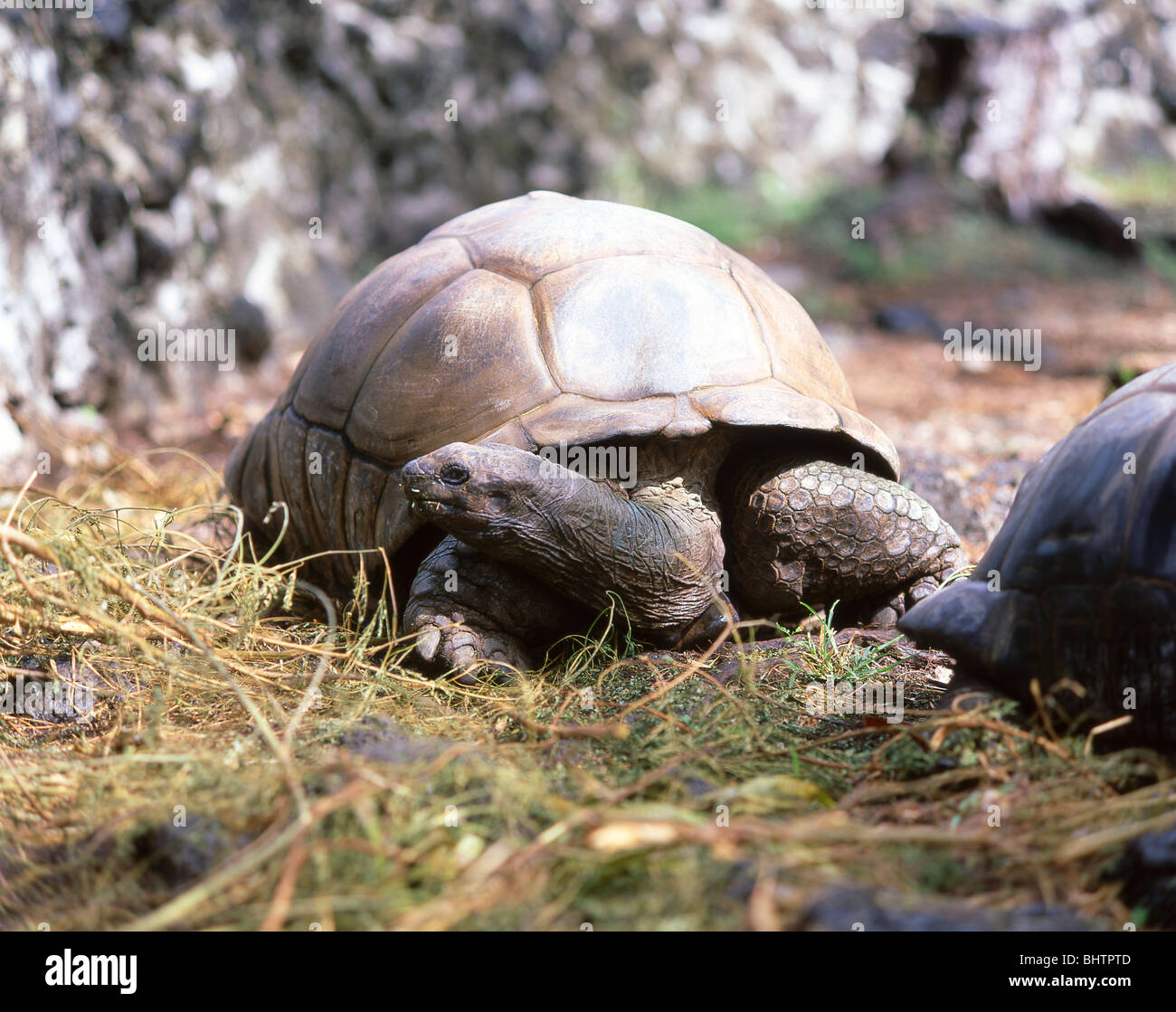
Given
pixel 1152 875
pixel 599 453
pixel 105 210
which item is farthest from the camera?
pixel 105 210

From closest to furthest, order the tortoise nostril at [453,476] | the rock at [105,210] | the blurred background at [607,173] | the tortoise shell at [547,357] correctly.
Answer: the tortoise nostril at [453,476] < the tortoise shell at [547,357] < the blurred background at [607,173] < the rock at [105,210]

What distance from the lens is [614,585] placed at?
102 inches

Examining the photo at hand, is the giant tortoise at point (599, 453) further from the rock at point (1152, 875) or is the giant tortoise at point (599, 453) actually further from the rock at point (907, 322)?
the rock at point (907, 322)

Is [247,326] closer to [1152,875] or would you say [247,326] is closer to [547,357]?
[547,357]

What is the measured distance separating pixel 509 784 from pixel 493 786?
0.12 feet

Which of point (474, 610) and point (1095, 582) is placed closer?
point (1095, 582)

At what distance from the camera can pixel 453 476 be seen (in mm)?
2393

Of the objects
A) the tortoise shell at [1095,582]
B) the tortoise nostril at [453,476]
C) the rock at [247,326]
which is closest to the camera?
the tortoise shell at [1095,582]

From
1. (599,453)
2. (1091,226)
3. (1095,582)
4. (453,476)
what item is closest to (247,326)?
(599,453)

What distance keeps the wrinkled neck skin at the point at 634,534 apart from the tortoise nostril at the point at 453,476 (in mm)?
123

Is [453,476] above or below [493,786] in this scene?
above

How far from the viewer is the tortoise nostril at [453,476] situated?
2389 mm

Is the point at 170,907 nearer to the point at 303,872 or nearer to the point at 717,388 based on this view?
the point at 303,872

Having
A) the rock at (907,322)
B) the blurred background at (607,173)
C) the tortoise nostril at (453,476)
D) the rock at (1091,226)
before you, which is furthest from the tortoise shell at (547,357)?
the rock at (1091,226)
